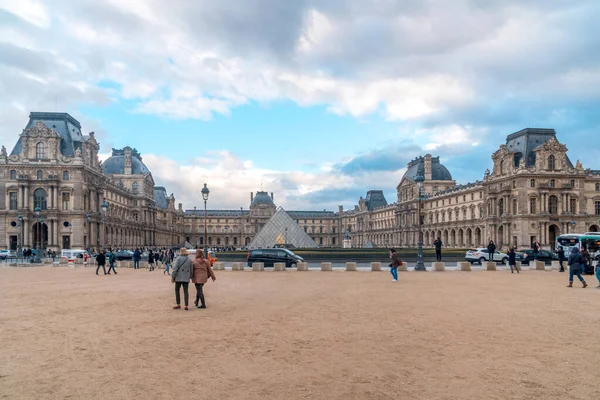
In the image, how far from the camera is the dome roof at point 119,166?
93.4m

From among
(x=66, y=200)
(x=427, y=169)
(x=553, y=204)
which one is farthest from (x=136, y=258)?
(x=427, y=169)

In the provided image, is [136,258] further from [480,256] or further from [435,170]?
[435,170]

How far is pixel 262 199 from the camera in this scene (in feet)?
490

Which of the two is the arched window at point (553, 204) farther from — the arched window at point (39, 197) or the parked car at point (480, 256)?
the arched window at point (39, 197)

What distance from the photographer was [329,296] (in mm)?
15875

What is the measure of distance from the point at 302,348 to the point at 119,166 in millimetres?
93163

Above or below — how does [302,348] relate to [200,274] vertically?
below

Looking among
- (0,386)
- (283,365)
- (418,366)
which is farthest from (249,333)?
(0,386)

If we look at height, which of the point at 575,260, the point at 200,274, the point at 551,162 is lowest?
the point at 575,260

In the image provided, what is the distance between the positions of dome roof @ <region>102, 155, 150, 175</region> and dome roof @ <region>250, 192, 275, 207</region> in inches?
2198

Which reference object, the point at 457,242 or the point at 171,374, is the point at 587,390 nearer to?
the point at 171,374

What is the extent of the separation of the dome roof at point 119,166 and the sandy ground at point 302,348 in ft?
272

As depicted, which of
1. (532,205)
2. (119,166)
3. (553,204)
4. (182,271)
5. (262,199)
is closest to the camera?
(182,271)

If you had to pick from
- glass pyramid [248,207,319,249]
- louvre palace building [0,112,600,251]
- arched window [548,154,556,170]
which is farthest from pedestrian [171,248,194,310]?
arched window [548,154,556,170]
